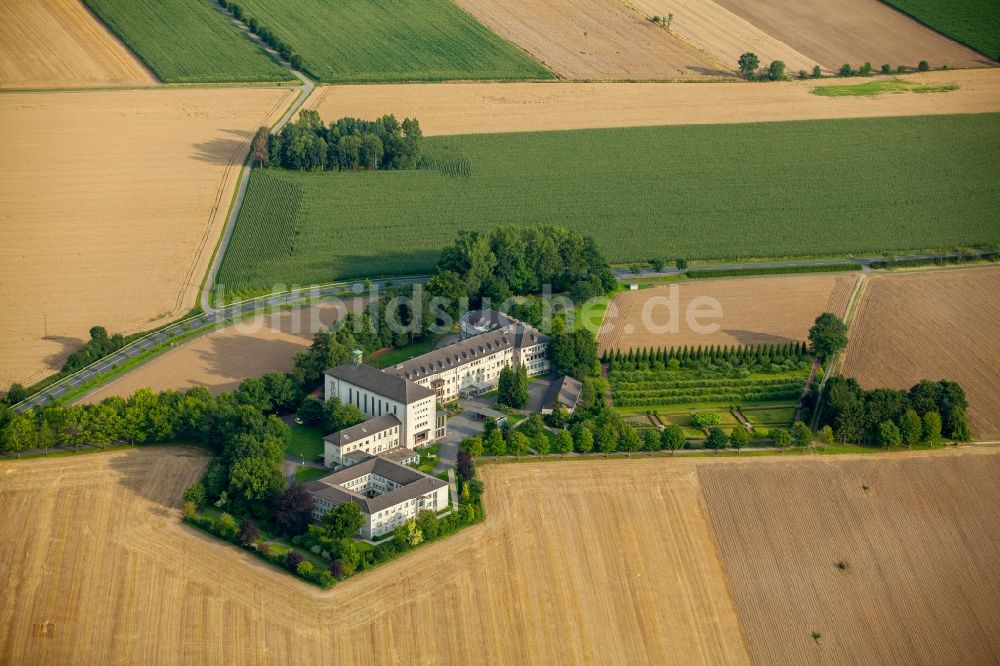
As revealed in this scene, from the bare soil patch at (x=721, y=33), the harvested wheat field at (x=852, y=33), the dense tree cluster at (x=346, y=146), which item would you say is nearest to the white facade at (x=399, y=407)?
the dense tree cluster at (x=346, y=146)

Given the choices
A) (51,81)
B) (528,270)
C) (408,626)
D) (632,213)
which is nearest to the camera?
(408,626)

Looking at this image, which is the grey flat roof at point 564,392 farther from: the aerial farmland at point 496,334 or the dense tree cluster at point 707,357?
the dense tree cluster at point 707,357

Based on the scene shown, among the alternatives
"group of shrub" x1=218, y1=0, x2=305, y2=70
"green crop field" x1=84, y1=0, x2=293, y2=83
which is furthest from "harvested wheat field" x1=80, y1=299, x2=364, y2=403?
"group of shrub" x1=218, y1=0, x2=305, y2=70

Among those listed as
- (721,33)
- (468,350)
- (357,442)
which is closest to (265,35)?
(721,33)

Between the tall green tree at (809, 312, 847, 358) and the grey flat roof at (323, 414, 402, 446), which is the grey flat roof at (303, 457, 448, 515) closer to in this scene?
the grey flat roof at (323, 414, 402, 446)

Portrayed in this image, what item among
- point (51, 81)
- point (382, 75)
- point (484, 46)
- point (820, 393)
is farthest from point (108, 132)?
point (820, 393)

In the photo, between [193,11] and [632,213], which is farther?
[193,11]

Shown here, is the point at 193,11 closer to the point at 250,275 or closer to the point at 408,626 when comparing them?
the point at 250,275
